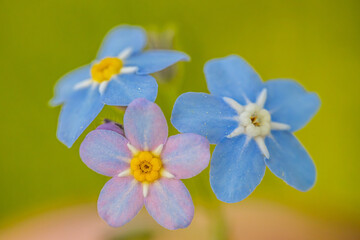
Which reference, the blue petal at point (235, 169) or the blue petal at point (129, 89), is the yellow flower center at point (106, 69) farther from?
the blue petal at point (235, 169)

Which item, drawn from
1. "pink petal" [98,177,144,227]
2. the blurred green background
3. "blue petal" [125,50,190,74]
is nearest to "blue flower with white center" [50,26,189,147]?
"blue petal" [125,50,190,74]

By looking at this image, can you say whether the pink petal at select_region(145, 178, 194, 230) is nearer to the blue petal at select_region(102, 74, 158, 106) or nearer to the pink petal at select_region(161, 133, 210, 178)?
the pink petal at select_region(161, 133, 210, 178)

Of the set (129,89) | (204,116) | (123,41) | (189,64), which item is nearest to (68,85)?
(123,41)

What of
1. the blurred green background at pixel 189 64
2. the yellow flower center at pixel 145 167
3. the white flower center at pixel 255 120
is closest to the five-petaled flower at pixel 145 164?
the yellow flower center at pixel 145 167

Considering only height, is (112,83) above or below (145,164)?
above

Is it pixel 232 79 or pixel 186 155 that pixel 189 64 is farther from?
pixel 186 155

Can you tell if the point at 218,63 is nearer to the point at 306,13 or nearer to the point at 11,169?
the point at 306,13
